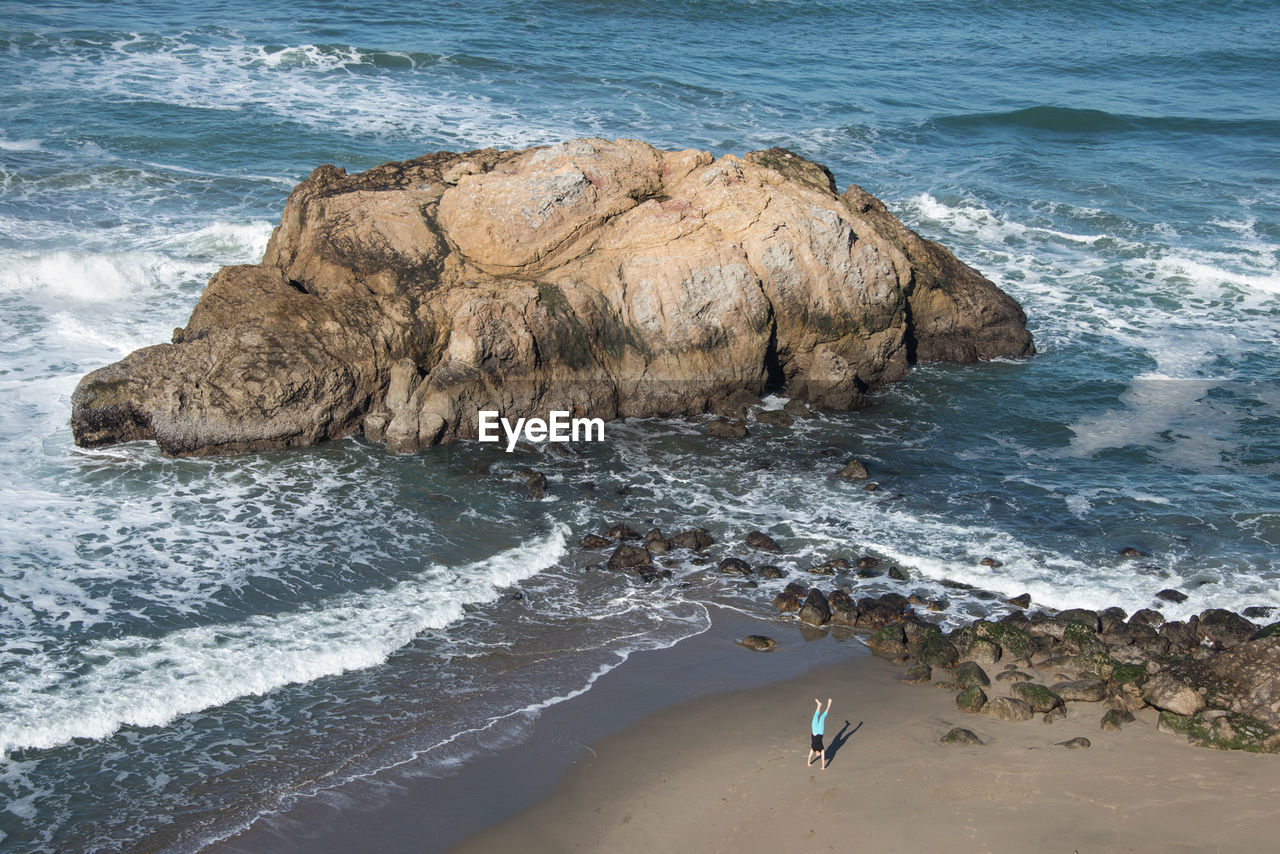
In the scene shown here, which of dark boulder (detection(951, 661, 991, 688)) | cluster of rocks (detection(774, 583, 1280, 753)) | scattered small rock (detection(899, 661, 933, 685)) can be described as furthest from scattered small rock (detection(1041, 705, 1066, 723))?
scattered small rock (detection(899, 661, 933, 685))

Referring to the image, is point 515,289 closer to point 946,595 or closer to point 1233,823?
point 946,595

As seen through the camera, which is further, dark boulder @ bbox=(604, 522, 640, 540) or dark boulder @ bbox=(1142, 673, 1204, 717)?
dark boulder @ bbox=(604, 522, 640, 540)

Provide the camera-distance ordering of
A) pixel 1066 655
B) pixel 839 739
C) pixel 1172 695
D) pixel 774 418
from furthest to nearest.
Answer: pixel 774 418 → pixel 1066 655 → pixel 1172 695 → pixel 839 739

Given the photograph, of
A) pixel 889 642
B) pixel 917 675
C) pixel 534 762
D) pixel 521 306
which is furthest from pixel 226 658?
pixel 917 675

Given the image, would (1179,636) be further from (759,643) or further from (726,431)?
(726,431)

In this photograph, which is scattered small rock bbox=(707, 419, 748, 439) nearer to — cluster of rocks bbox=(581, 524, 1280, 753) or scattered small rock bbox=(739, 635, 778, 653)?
cluster of rocks bbox=(581, 524, 1280, 753)

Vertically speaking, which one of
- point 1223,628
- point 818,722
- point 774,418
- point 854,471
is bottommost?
point 818,722
